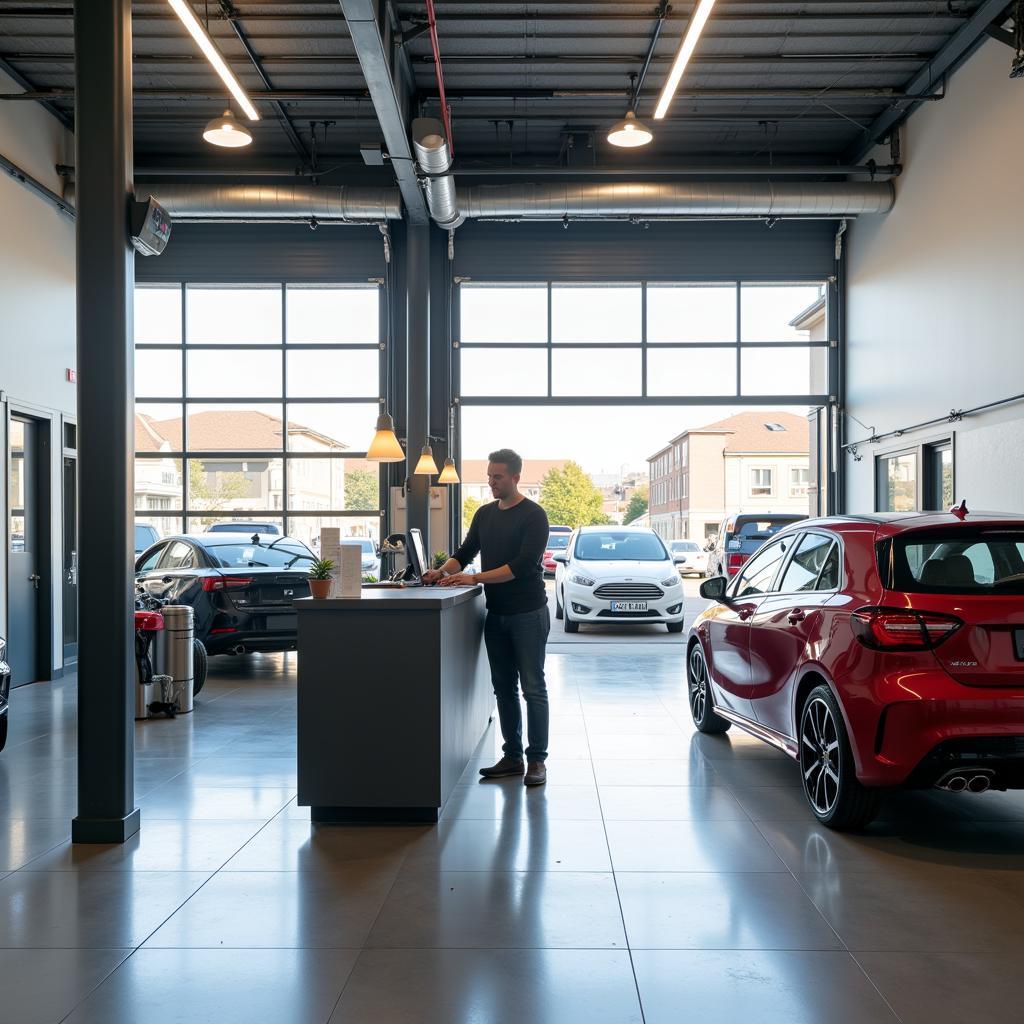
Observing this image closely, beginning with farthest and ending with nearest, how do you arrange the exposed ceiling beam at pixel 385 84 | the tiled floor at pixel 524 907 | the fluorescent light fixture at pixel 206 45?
the exposed ceiling beam at pixel 385 84
the fluorescent light fixture at pixel 206 45
the tiled floor at pixel 524 907

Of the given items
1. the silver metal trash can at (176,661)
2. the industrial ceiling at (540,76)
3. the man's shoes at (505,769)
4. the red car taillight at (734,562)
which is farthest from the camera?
the red car taillight at (734,562)

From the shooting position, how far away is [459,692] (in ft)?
17.4

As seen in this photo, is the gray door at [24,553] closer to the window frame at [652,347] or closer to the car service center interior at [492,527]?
the car service center interior at [492,527]

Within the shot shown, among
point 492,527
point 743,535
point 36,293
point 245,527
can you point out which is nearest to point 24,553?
point 36,293

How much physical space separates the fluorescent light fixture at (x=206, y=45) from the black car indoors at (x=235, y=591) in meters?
4.18

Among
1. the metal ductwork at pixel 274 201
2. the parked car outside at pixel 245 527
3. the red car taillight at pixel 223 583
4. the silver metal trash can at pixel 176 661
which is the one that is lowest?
the silver metal trash can at pixel 176 661

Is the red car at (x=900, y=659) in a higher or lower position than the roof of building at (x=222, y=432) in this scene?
lower

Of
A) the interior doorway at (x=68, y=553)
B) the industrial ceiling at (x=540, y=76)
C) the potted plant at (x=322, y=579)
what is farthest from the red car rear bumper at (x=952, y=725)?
the interior doorway at (x=68, y=553)

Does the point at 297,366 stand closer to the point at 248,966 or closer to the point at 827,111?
the point at 827,111

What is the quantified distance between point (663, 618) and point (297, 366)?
244 inches

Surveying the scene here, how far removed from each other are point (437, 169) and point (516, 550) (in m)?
6.38

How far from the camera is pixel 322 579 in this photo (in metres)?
4.94

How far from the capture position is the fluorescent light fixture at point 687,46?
24.8 feet

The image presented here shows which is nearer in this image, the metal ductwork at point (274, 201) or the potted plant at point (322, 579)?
the potted plant at point (322, 579)
